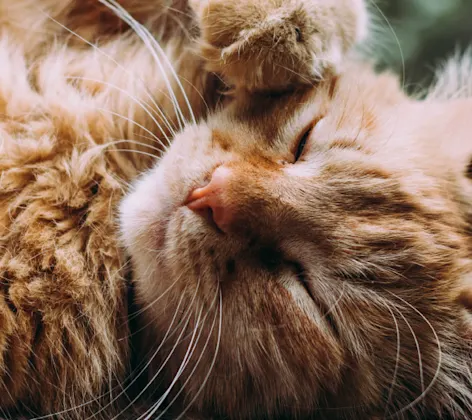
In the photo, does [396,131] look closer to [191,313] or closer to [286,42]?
[286,42]

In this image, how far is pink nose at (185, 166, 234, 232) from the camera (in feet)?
3.10

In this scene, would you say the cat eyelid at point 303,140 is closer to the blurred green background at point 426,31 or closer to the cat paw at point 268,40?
the cat paw at point 268,40

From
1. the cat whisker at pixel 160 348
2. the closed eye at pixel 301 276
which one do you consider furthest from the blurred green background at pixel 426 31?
the cat whisker at pixel 160 348

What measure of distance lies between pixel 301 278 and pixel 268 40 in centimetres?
50

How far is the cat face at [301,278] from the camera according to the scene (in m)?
0.97

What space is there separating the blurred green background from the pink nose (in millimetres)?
1041

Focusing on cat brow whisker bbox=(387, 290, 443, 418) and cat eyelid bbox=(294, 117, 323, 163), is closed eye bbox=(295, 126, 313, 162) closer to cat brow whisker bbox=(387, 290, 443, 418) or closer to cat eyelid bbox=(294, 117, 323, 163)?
cat eyelid bbox=(294, 117, 323, 163)

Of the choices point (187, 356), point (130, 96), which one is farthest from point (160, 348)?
point (130, 96)

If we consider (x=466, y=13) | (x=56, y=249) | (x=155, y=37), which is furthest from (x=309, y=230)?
(x=466, y=13)

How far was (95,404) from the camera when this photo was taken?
1.06m

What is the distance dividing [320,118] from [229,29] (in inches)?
11.0

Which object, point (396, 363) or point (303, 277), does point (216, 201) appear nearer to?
point (303, 277)

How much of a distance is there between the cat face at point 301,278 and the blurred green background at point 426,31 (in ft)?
2.92

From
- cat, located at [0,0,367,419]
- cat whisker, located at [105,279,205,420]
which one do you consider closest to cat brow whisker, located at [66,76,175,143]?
cat, located at [0,0,367,419]
